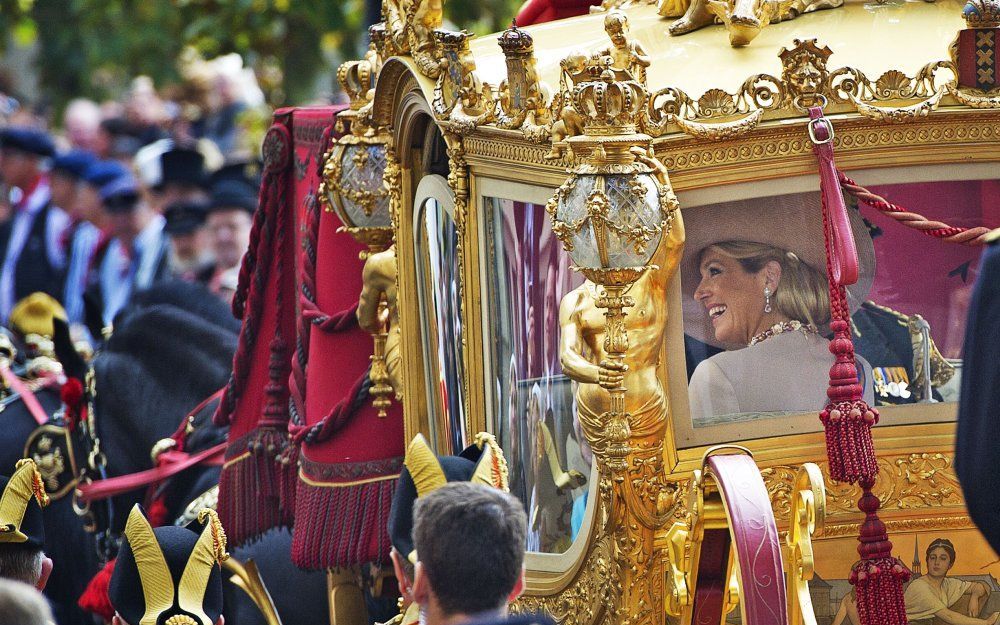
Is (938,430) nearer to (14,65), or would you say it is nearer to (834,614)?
(834,614)

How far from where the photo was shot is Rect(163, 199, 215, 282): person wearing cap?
37.2 feet

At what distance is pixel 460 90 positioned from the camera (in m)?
5.34

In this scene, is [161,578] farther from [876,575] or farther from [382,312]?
[382,312]

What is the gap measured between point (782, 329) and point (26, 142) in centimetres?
1068

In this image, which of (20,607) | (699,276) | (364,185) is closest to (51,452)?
(364,185)

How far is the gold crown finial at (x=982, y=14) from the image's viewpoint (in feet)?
15.5

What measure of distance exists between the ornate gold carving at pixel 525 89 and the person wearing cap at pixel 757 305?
0.43m

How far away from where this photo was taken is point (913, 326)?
4.96 m

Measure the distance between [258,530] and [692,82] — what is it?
2910 millimetres

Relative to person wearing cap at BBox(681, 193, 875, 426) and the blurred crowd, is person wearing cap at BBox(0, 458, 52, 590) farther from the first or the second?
the blurred crowd

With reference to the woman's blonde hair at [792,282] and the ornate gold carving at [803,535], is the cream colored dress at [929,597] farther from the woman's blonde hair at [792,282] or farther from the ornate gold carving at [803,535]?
the woman's blonde hair at [792,282]

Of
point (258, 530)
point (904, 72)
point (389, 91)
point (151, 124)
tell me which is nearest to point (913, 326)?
point (904, 72)

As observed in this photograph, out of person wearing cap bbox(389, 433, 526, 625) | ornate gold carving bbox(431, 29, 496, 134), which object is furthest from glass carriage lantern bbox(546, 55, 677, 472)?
ornate gold carving bbox(431, 29, 496, 134)

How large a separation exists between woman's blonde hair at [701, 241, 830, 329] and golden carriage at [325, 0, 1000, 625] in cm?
4
